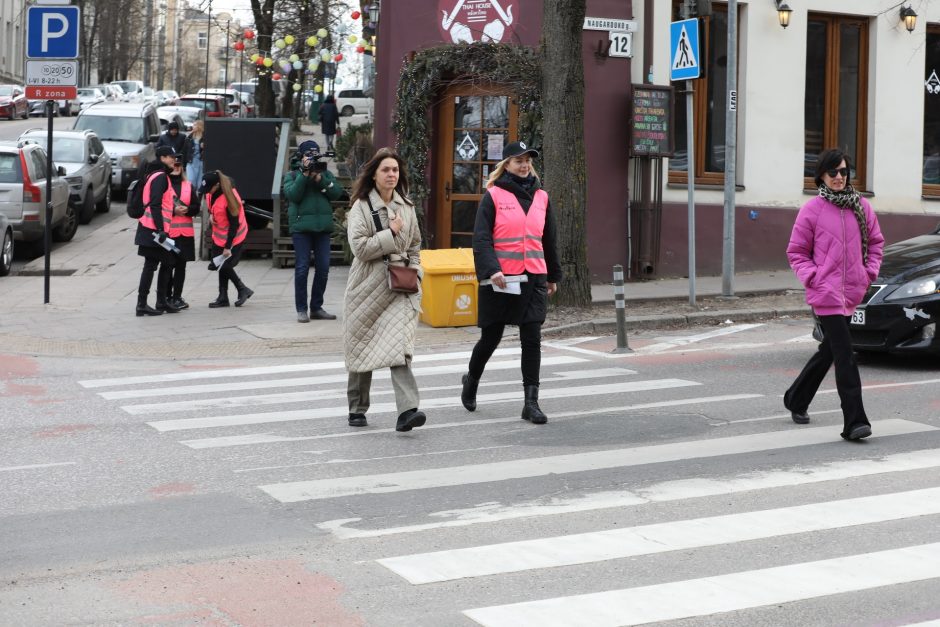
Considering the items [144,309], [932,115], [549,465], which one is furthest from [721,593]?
[932,115]

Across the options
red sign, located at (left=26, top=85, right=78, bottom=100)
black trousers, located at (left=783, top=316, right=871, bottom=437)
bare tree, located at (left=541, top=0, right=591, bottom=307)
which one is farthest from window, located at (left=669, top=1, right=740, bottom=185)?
black trousers, located at (left=783, top=316, right=871, bottom=437)

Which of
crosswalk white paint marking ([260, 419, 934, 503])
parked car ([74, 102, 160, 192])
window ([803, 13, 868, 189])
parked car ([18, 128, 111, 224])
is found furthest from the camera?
parked car ([74, 102, 160, 192])

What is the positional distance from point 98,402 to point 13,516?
3501mm

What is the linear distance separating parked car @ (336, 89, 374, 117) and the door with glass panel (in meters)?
40.2

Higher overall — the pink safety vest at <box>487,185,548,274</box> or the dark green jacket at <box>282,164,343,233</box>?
the dark green jacket at <box>282,164,343,233</box>

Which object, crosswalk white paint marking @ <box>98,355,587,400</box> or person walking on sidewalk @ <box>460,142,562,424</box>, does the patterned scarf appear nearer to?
person walking on sidewalk @ <box>460,142,562,424</box>

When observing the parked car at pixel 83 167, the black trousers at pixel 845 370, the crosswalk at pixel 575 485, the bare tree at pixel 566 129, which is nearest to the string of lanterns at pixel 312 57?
the parked car at pixel 83 167

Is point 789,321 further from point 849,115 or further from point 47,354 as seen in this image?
point 47,354

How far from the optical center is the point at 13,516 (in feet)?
22.1

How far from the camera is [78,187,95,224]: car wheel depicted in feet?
80.5

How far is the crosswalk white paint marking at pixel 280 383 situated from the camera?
34.8ft

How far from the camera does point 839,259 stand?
8406 mm

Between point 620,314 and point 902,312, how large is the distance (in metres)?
2.66

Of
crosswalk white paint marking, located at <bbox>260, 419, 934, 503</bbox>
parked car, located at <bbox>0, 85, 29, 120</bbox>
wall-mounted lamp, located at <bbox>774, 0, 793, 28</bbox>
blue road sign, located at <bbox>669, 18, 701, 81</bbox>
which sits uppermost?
parked car, located at <bbox>0, 85, 29, 120</bbox>
